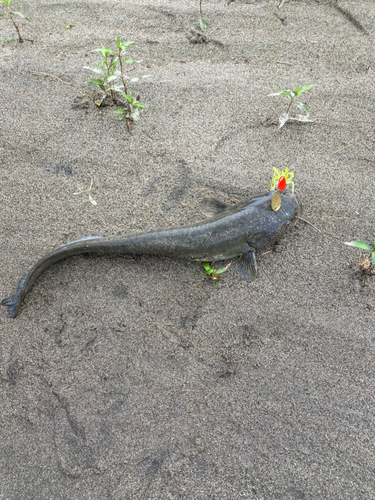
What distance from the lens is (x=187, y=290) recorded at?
284 centimetres

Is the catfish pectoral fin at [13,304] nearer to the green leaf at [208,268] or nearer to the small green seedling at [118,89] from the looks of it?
the green leaf at [208,268]

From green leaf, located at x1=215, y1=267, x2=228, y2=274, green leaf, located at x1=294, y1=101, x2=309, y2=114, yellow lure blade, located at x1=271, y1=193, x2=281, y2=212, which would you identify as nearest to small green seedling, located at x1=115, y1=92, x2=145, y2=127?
green leaf, located at x1=294, y1=101, x2=309, y2=114

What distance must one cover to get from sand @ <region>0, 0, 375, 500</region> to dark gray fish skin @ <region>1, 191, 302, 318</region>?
129 mm

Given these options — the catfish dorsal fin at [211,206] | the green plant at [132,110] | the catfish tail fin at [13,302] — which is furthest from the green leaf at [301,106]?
the catfish tail fin at [13,302]

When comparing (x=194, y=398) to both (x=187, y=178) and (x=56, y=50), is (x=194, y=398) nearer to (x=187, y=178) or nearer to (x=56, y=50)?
(x=187, y=178)

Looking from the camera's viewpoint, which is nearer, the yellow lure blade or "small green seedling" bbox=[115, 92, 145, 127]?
the yellow lure blade

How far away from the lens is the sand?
7.31 ft

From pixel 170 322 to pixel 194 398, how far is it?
0.54 metres

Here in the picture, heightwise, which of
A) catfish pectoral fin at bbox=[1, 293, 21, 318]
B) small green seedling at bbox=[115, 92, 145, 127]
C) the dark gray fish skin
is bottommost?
catfish pectoral fin at bbox=[1, 293, 21, 318]

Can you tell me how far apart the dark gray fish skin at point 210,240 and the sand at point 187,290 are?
0.42 feet

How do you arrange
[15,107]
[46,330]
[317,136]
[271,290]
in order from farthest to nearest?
[15,107] → [317,136] → [271,290] → [46,330]

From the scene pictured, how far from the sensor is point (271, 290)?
2.84 m

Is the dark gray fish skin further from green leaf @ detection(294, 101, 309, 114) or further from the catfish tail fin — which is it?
green leaf @ detection(294, 101, 309, 114)

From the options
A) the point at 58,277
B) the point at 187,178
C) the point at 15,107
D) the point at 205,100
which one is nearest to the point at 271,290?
the point at 187,178
